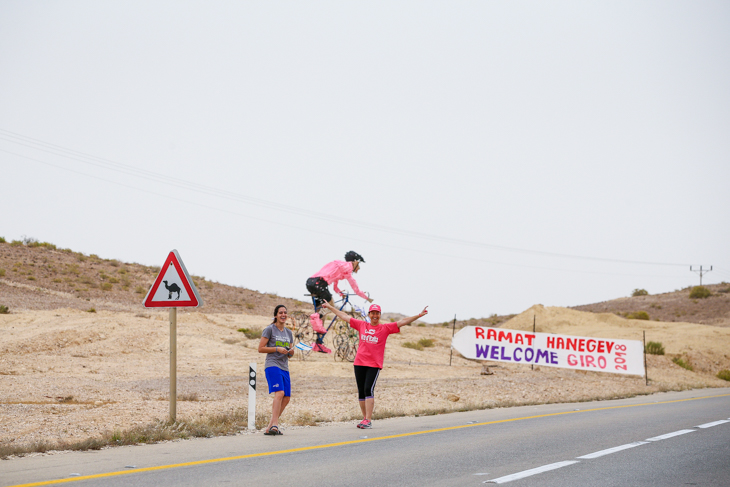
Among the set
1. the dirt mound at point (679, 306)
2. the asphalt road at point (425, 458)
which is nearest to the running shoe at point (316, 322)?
the asphalt road at point (425, 458)

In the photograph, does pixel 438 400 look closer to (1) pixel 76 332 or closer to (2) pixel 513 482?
(2) pixel 513 482

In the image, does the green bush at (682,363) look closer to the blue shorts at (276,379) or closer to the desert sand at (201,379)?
the desert sand at (201,379)

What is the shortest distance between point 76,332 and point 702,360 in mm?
32728

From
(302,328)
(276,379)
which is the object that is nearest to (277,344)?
(276,379)

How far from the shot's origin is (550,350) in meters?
26.8

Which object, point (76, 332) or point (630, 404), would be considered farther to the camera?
point (76, 332)

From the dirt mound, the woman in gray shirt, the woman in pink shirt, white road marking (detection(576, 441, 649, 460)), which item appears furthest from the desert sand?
the dirt mound

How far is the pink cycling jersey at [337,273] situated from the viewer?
22.5 metres

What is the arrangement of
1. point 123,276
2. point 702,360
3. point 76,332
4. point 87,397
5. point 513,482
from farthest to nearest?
point 123,276, point 702,360, point 76,332, point 87,397, point 513,482

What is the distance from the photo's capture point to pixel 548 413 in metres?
14.7

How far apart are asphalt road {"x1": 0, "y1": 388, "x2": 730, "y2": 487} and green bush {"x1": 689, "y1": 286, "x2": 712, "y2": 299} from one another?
256 ft

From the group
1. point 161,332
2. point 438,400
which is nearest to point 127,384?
point 438,400

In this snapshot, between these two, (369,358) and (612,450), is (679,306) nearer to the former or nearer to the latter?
(369,358)

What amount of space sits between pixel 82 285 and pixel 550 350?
4014cm
